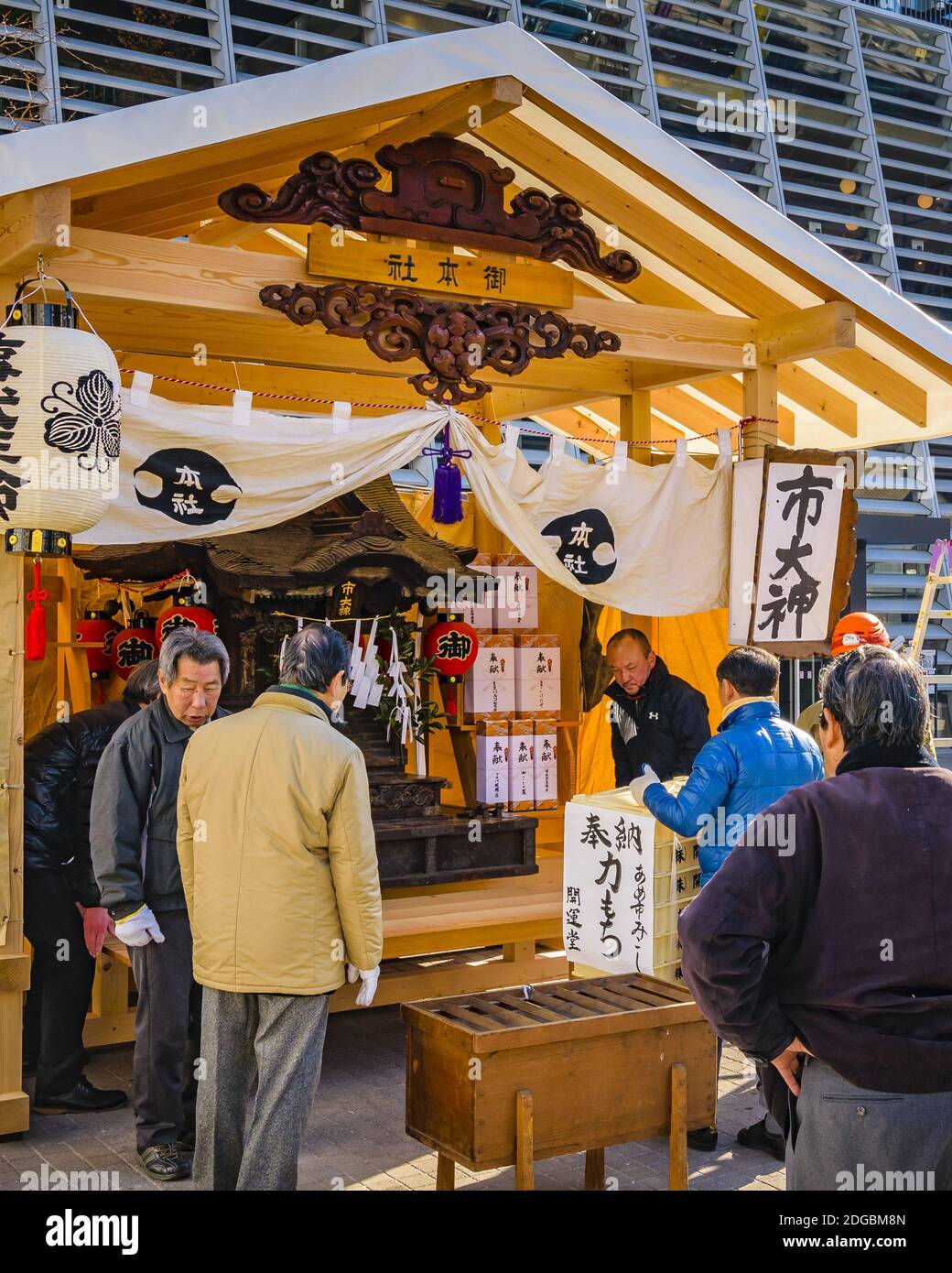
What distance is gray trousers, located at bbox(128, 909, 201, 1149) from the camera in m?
4.88

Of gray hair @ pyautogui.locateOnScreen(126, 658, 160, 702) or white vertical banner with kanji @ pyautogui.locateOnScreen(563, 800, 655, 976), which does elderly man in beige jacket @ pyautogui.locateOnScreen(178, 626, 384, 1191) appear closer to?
gray hair @ pyautogui.locateOnScreen(126, 658, 160, 702)

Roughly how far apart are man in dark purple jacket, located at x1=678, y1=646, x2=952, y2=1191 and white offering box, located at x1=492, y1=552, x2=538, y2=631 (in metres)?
5.48

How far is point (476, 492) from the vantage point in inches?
251

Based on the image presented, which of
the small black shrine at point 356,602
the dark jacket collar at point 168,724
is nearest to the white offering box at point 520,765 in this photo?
the small black shrine at point 356,602

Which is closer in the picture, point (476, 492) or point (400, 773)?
point (476, 492)

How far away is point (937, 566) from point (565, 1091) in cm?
717

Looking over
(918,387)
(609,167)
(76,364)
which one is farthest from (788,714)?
(76,364)

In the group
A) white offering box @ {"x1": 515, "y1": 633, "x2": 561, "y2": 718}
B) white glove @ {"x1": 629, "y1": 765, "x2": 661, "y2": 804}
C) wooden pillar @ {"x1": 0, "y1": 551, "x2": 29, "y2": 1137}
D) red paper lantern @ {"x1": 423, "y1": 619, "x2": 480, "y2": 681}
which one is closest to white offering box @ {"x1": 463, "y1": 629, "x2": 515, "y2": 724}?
white offering box @ {"x1": 515, "y1": 633, "x2": 561, "y2": 718}

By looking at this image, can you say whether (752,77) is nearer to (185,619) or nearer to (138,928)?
(185,619)

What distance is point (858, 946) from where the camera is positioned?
2742mm

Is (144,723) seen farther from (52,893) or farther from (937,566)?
(937,566)

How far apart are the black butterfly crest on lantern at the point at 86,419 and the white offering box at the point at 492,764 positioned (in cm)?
367

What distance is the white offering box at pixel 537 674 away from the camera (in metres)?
8.36

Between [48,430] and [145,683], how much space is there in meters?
1.16
